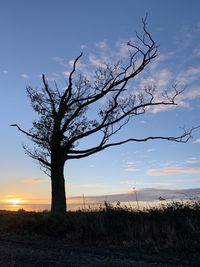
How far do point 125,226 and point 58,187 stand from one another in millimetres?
11330

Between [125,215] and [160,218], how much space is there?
155 cm

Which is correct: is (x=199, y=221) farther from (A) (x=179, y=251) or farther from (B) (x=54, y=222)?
(B) (x=54, y=222)

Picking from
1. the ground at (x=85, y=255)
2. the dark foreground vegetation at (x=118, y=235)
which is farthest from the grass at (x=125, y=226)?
the ground at (x=85, y=255)

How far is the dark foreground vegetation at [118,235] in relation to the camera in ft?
37.2

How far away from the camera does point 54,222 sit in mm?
17359

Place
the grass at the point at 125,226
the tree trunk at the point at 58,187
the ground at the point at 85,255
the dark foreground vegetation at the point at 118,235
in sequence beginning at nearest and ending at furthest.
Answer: the ground at the point at 85,255 < the dark foreground vegetation at the point at 118,235 < the grass at the point at 125,226 < the tree trunk at the point at 58,187

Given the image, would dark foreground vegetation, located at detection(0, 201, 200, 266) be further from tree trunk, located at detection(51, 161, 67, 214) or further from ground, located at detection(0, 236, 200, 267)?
tree trunk, located at detection(51, 161, 67, 214)

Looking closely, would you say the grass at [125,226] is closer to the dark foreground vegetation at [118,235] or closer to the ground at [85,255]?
the dark foreground vegetation at [118,235]

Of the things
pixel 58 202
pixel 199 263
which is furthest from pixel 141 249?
pixel 58 202

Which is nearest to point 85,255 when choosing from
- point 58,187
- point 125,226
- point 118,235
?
point 118,235

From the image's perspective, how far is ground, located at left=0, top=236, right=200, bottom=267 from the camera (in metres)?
10.3

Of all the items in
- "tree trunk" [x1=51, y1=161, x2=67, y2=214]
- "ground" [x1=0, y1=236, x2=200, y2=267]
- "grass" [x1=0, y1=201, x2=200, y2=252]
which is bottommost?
"ground" [x1=0, y1=236, x2=200, y2=267]

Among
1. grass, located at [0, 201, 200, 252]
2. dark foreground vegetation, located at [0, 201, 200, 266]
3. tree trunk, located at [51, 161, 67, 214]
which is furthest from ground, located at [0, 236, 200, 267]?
tree trunk, located at [51, 161, 67, 214]

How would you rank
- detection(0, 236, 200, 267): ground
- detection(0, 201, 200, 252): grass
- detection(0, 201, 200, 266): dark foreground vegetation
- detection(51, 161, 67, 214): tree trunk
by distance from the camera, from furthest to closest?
detection(51, 161, 67, 214): tree trunk
detection(0, 201, 200, 252): grass
detection(0, 201, 200, 266): dark foreground vegetation
detection(0, 236, 200, 267): ground
